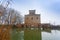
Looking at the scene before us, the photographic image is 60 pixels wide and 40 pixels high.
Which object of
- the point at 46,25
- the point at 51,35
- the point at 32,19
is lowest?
the point at 51,35

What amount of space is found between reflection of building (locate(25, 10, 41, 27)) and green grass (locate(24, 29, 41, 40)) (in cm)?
14

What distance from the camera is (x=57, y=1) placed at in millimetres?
3057

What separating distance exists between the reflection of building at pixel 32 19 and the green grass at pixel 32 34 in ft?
0.47

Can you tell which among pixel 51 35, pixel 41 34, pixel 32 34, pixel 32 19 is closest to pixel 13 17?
pixel 32 19

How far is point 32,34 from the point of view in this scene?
123 inches

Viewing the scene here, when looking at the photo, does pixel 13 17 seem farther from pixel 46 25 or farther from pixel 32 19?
pixel 46 25

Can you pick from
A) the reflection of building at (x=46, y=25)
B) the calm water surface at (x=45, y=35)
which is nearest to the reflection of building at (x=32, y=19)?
the reflection of building at (x=46, y=25)

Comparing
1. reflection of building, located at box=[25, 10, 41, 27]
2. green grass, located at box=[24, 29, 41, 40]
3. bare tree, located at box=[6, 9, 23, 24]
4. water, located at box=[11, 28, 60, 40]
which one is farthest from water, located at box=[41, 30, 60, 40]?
bare tree, located at box=[6, 9, 23, 24]

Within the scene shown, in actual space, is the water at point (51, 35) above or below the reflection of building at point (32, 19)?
below

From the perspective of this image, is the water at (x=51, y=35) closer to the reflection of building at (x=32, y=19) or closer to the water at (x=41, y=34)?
the water at (x=41, y=34)

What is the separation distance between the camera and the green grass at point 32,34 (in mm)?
3006

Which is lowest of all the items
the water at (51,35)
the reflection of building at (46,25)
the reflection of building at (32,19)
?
the water at (51,35)

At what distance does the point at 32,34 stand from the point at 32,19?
1.44 feet

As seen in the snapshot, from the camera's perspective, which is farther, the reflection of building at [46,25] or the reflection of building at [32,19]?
the reflection of building at [46,25]
